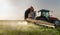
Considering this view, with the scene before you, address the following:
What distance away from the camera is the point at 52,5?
59.6 inches

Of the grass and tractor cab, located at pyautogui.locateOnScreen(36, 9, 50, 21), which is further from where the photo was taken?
tractor cab, located at pyautogui.locateOnScreen(36, 9, 50, 21)

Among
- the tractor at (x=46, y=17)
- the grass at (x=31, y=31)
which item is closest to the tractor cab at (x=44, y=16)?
the tractor at (x=46, y=17)

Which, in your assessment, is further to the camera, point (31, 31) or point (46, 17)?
point (46, 17)

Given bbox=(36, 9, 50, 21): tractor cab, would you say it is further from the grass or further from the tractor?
the grass

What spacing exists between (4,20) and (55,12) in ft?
1.61

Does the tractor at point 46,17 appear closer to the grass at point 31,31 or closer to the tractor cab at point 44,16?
the tractor cab at point 44,16

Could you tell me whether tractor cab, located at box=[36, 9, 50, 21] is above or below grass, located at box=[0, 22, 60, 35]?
above

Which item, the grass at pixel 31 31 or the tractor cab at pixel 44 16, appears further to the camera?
the tractor cab at pixel 44 16

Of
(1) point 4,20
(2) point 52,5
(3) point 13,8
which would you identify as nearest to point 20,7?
(3) point 13,8

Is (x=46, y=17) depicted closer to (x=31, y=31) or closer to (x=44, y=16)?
(x=44, y=16)

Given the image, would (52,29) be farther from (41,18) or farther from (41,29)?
(41,18)

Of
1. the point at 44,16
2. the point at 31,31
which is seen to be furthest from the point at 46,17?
the point at 31,31

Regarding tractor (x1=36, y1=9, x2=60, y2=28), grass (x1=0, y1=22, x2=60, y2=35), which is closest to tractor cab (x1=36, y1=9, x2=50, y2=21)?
tractor (x1=36, y1=9, x2=60, y2=28)

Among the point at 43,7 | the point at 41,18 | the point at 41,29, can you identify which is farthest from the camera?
the point at 43,7
